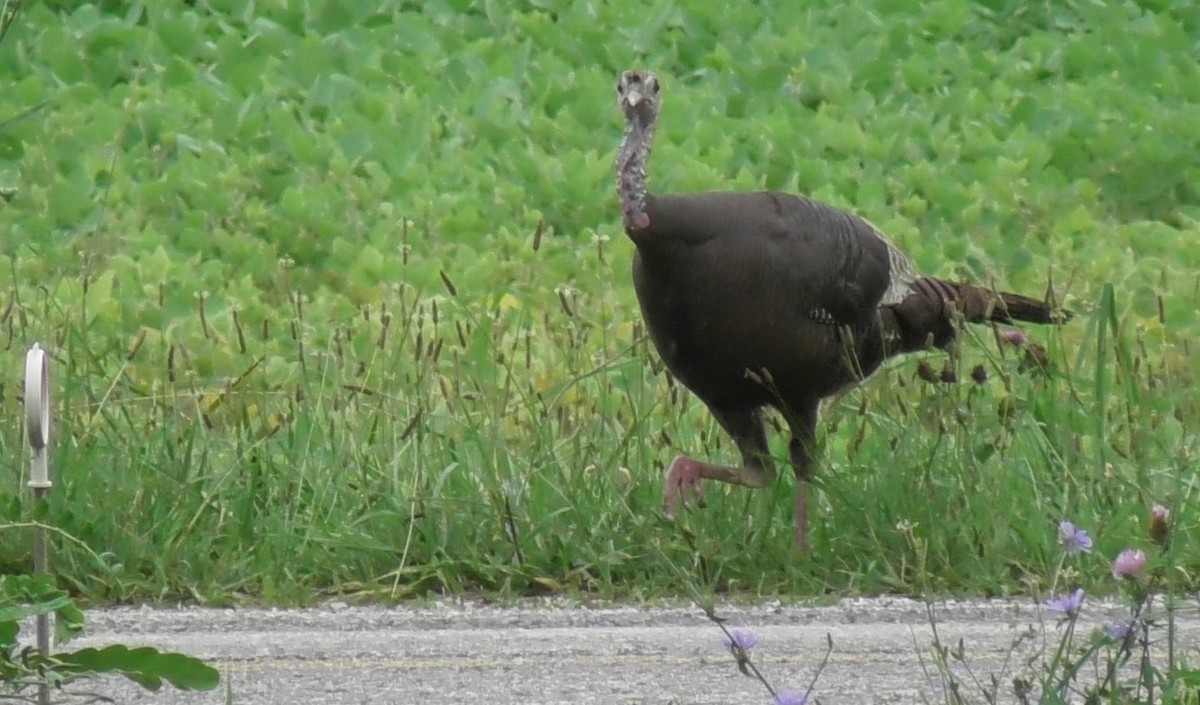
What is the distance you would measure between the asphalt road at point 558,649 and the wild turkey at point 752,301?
0.76 m

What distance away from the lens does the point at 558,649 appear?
554 cm

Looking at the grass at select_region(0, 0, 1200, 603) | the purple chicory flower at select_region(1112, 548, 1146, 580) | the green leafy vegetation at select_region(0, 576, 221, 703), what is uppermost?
the purple chicory flower at select_region(1112, 548, 1146, 580)

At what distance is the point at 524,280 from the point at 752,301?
14.8ft

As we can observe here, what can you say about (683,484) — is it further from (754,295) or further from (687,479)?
(754,295)

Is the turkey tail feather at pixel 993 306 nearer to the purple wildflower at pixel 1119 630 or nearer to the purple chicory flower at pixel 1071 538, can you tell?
the purple chicory flower at pixel 1071 538

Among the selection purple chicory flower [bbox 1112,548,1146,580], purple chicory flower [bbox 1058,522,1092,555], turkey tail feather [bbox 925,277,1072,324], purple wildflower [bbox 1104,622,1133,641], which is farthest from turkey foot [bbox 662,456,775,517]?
purple chicory flower [bbox 1112,548,1146,580]

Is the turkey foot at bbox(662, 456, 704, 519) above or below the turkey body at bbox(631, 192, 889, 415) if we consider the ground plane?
below

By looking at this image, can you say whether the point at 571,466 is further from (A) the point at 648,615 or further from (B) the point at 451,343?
(B) the point at 451,343

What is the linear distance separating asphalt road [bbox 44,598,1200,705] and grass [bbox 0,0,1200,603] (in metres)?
0.28

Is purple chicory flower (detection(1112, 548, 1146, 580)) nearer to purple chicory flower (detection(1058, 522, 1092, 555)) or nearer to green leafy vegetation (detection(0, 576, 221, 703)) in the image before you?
purple chicory flower (detection(1058, 522, 1092, 555))

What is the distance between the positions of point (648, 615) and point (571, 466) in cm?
104

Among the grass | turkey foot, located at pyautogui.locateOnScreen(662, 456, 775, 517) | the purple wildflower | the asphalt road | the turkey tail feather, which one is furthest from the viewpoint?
the turkey tail feather

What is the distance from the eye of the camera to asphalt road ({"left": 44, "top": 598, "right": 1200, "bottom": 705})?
5.09 m

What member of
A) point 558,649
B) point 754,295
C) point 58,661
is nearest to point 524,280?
point 754,295
